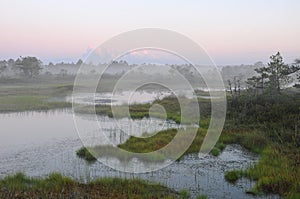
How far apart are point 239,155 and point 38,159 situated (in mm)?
9529

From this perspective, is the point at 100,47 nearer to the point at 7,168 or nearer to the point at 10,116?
the point at 7,168

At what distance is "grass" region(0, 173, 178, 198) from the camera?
29.1 ft

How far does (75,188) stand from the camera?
946 centimetres

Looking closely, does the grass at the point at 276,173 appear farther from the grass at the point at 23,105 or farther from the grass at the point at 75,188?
the grass at the point at 23,105

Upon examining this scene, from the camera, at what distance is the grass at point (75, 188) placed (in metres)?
8.87

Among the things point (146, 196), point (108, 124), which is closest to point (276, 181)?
point (146, 196)

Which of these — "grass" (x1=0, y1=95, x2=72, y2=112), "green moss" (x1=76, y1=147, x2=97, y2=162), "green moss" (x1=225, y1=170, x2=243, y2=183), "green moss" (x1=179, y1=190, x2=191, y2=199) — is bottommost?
"green moss" (x1=179, y1=190, x2=191, y2=199)

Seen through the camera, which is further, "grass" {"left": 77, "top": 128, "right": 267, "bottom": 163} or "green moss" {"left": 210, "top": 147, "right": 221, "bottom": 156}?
"green moss" {"left": 210, "top": 147, "right": 221, "bottom": 156}

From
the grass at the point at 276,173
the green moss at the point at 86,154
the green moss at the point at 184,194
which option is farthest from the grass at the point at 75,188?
the green moss at the point at 86,154

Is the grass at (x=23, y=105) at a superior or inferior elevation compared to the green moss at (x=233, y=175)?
superior

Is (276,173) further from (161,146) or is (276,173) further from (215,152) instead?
(161,146)

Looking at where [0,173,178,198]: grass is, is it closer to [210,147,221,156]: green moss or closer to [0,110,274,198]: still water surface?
[0,110,274,198]: still water surface

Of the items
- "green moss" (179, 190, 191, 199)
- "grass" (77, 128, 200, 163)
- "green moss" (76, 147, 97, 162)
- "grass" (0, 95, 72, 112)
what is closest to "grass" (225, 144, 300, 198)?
"green moss" (179, 190, 191, 199)

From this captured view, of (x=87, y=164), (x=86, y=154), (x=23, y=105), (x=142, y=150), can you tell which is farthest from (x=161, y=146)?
(x=23, y=105)
